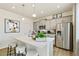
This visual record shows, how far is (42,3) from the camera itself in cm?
277

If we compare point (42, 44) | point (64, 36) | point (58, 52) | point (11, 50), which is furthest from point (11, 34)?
point (64, 36)

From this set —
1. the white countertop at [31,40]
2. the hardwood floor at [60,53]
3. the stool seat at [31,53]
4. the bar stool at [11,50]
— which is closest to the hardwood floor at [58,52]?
the hardwood floor at [60,53]

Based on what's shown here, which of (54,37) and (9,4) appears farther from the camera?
(54,37)

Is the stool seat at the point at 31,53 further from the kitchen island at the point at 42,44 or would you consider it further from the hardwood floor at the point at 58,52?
the hardwood floor at the point at 58,52

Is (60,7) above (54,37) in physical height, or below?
above

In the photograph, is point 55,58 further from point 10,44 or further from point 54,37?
point 10,44

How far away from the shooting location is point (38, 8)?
2803 mm

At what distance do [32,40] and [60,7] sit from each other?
Result: 1.12 metres

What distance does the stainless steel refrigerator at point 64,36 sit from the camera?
2.99 m

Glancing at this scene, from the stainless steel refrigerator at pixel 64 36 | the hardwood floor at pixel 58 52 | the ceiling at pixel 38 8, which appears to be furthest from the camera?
the stainless steel refrigerator at pixel 64 36

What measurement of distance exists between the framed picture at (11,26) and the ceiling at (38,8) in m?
0.27

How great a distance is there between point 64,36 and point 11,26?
1461mm

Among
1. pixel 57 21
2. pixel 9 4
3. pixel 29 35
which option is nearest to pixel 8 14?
pixel 9 4

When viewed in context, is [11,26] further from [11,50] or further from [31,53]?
[31,53]
